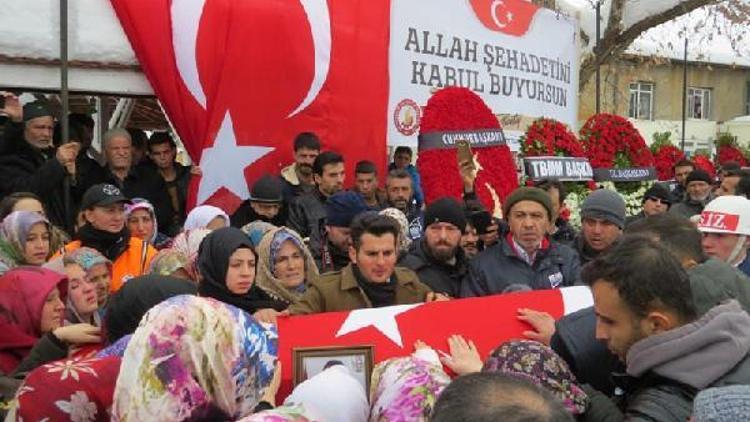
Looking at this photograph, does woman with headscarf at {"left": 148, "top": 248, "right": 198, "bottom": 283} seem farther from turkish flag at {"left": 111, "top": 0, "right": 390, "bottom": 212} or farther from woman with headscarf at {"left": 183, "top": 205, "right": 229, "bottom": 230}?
turkish flag at {"left": 111, "top": 0, "right": 390, "bottom": 212}

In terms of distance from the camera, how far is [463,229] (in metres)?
4.84

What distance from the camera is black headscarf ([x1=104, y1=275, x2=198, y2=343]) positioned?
8.35ft

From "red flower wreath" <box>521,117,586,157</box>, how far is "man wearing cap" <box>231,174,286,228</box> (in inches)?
95.8

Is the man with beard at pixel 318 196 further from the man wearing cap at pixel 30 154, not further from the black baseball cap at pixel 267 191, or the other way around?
the man wearing cap at pixel 30 154

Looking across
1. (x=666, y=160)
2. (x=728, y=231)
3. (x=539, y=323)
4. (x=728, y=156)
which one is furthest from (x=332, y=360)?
(x=728, y=156)

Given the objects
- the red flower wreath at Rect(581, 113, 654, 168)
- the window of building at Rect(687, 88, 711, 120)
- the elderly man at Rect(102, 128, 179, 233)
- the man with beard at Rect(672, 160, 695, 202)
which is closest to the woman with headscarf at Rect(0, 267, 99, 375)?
the elderly man at Rect(102, 128, 179, 233)

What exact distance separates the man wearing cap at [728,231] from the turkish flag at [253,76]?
2.98 meters

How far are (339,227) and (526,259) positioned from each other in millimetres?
1281

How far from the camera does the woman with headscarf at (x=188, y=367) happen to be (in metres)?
1.87

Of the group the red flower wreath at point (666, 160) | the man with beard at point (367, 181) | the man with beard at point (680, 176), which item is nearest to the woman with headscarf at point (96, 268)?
the man with beard at point (367, 181)

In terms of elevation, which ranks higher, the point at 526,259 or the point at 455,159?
the point at 455,159

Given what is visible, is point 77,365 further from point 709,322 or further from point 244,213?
point 244,213

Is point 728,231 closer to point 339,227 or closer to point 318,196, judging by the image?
point 339,227

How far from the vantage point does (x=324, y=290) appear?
3.68m
